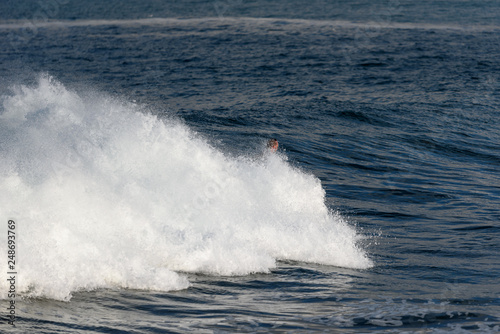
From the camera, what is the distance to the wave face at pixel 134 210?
8344 mm

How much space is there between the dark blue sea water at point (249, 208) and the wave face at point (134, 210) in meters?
0.03

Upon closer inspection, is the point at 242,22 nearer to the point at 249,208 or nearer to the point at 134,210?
the point at 249,208

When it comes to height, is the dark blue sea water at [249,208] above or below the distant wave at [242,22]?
below

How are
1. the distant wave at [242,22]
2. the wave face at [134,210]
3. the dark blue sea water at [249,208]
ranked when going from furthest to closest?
the distant wave at [242,22], the wave face at [134,210], the dark blue sea water at [249,208]

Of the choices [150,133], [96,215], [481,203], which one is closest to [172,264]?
[96,215]

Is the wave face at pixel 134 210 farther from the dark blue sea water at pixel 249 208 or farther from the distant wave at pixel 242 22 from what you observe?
the distant wave at pixel 242 22

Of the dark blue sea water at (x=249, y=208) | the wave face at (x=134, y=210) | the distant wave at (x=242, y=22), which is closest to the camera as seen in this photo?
the dark blue sea water at (x=249, y=208)

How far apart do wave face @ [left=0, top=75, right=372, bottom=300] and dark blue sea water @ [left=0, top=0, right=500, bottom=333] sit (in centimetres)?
3

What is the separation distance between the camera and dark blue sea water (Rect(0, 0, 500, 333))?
25.6ft

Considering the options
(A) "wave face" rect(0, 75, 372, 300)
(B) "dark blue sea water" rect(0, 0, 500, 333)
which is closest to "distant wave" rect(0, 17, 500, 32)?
(B) "dark blue sea water" rect(0, 0, 500, 333)

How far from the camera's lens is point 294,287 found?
8758mm

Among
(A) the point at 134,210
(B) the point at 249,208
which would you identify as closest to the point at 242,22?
(B) the point at 249,208

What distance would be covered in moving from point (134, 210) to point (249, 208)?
216 cm

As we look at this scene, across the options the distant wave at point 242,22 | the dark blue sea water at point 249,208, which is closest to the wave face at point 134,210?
the dark blue sea water at point 249,208
